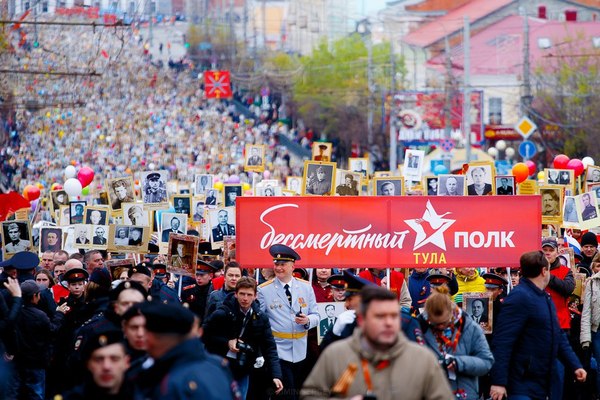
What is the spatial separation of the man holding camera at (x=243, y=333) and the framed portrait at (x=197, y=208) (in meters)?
10.7

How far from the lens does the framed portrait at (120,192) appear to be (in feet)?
72.1

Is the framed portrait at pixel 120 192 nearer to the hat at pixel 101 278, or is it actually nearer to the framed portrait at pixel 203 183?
the framed portrait at pixel 203 183

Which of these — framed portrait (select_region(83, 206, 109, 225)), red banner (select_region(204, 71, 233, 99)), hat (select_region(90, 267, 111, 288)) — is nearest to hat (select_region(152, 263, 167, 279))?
framed portrait (select_region(83, 206, 109, 225))

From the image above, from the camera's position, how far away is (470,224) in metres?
12.9

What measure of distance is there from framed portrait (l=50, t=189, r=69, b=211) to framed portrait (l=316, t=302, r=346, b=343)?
38.5 ft

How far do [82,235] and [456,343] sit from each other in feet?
36.2

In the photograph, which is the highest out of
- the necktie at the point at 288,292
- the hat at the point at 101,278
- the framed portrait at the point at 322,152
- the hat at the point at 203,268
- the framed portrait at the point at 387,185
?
the framed portrait at the point at 322,152

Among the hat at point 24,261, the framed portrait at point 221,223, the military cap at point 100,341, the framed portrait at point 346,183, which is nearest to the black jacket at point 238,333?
the hat at point 24,261

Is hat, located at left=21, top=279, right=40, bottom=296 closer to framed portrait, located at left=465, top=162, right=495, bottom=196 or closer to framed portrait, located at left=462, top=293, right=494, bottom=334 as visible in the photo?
framed portrait, located at left=462, top=293, right=494, bottom=334

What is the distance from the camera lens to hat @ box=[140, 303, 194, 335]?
7094 mm

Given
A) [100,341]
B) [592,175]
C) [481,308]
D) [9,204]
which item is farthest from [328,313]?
[9,204]

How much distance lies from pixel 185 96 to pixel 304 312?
99472 mm

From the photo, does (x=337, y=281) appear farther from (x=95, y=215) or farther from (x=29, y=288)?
(x=95, y=215)

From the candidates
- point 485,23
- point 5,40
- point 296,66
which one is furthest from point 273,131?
point 5,40
